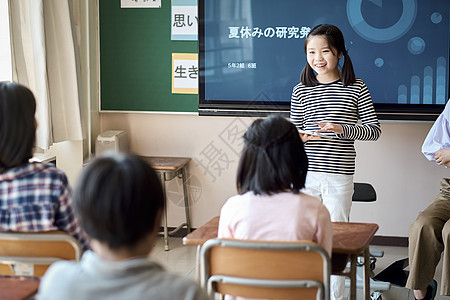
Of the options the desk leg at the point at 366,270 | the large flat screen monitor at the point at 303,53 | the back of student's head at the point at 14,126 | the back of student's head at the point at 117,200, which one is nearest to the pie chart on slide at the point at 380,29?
the large flat screen monitor at the point at 303,53

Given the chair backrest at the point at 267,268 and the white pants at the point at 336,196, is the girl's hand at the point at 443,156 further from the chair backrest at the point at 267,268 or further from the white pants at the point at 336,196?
the chair backrest at the point at 267,268

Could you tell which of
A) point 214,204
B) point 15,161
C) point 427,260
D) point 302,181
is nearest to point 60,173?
point 15,161

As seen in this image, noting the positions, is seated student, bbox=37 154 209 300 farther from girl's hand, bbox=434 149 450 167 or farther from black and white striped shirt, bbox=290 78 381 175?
girl's hand, bbox=434 149 450 167

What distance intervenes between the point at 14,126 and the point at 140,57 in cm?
277

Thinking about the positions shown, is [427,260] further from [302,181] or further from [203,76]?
[203,76]

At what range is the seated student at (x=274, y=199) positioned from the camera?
1.99 metres

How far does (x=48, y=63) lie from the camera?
13.2ft

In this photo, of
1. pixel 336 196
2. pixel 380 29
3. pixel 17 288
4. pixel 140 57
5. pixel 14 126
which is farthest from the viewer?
pixel 140 57

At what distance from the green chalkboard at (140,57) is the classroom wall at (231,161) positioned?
0.13m

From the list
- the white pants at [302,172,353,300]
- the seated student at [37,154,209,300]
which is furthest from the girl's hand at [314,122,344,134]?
the seated student at [37,154,209,300]

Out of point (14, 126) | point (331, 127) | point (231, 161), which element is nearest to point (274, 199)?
point (14, 126)

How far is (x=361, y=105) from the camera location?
306 cm

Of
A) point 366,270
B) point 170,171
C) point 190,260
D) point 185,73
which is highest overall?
point 185,73

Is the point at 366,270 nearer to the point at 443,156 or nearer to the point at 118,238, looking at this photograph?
the point at 443,156
